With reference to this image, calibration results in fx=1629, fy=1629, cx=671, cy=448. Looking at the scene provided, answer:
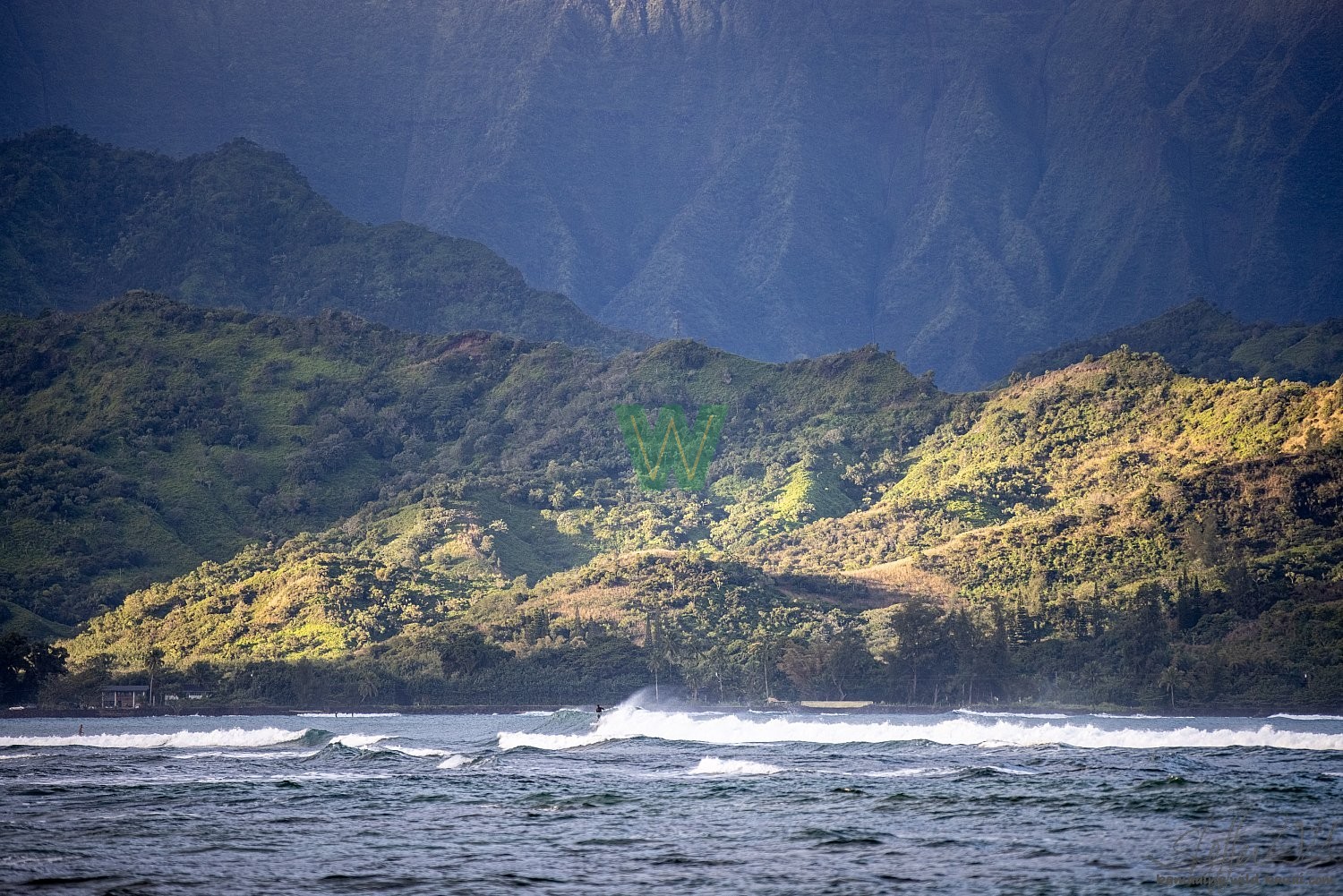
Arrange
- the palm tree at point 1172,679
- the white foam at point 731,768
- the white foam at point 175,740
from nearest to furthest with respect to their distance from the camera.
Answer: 1. the white foam at point 731,768
2. the white foam at point 175,740
3. the palm tree at point 1172,679

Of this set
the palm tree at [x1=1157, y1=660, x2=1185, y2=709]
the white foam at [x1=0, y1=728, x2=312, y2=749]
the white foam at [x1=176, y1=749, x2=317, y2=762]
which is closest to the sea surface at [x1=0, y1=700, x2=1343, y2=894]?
the white foam at [x1=176, y1=749, x2=317, y2=762]

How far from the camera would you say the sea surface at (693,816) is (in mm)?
47969

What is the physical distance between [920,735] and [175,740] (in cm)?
5351

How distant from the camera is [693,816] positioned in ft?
208

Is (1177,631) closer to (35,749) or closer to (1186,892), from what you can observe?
(35,749)

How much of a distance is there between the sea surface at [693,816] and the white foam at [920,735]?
0.69m

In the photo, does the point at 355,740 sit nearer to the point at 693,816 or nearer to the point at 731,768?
the point at 731,768

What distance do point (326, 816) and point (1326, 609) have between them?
148 meters

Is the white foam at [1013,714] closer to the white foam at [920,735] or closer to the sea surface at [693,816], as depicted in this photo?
the white foam at [920,735]

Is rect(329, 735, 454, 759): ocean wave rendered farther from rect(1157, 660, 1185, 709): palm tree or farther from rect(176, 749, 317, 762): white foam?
rect(1157, 660, 1185, 709): palm tree

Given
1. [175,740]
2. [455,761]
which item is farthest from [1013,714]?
[455,761]

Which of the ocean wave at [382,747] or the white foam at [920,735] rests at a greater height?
the white foam at [920,735]

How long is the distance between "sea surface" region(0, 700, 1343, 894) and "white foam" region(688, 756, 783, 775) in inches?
14.2

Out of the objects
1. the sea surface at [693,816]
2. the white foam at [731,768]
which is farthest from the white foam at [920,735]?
the white foam at [731,768]
